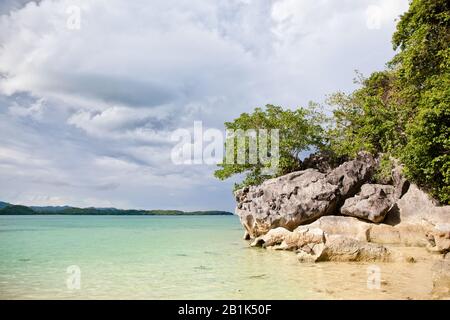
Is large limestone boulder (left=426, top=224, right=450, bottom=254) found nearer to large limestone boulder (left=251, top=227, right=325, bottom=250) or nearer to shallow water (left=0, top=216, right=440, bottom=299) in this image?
shallow water (left=0, top=216, right=440, bottom=299)

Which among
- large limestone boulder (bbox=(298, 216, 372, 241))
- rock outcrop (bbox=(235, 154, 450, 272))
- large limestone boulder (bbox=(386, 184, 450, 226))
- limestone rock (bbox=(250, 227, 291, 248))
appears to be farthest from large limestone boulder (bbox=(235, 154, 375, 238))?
large limestone boulder (bbox=(386, 184, 450, 226))

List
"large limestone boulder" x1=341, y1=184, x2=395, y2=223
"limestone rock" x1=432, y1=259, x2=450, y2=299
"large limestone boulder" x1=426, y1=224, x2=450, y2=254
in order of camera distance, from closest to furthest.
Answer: "limestone rock" x1=432, y1=259, x2=450, y2=299
"large limestone boulder" x1=426, y1=224, x2=450, y2=254
"large limestone boulder" x1=341, y1=184, x2=395, y2=223

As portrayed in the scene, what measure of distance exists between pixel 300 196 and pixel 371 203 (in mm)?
3697

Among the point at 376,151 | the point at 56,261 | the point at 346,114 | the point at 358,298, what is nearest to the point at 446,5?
the point at 376,151

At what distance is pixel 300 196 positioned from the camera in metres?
20.0

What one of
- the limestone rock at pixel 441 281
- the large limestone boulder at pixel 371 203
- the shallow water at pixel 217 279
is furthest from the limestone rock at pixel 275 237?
the limestone rock at pixel 441 281

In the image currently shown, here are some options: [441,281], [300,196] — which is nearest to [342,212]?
[300,196]

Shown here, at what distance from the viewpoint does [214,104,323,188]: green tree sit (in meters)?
25.1

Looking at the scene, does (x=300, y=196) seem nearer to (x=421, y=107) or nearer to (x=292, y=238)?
(x=292, y=238)

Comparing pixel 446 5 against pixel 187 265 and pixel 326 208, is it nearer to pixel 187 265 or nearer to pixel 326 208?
pixel 326 208

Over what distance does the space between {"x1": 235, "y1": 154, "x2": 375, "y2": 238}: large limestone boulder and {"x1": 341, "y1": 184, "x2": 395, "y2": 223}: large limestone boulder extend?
89 cm

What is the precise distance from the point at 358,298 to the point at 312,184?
1229 centimetres

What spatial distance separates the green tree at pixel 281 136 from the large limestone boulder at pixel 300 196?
3.44 metres

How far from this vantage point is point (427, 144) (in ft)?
49.0
